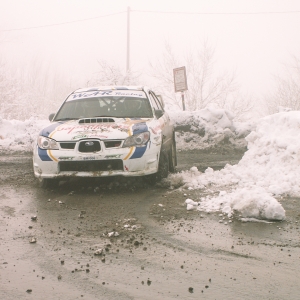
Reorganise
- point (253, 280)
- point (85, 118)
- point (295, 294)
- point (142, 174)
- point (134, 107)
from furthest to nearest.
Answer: point (134, 107) < point (85, 118) < point (142, 174) < point (253, 280) < point (295, 294)

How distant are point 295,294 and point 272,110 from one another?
40565 millimetres

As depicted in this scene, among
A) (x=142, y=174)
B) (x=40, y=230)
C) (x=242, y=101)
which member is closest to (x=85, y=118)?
(x=142, y=174)


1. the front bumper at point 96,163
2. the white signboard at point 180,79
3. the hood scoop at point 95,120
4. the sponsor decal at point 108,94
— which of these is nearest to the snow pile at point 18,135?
the white signboard at point 180,79

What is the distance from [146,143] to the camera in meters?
6.84

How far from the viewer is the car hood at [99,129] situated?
6.77m

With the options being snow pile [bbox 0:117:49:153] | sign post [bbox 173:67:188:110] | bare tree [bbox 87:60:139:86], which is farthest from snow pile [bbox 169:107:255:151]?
bare tree [bbox 87:60:139:86]

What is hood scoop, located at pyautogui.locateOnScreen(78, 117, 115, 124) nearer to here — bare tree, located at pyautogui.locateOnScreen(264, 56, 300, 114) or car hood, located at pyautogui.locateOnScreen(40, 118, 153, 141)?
car hood, located at pyautogui.locateOnScreen(40, 118, 153, 141)

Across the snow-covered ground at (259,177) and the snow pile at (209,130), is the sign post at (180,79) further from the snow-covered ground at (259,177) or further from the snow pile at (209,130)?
the snow-covered ground at (259,177)

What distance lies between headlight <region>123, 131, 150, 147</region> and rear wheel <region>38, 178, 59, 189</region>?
130 centimetres

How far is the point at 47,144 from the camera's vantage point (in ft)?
22.7

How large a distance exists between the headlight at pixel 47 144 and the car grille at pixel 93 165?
28cm

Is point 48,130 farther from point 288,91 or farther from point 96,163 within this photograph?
point 288,91

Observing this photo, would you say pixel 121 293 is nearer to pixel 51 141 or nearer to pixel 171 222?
pixel 171 222

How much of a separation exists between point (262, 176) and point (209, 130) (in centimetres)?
747
